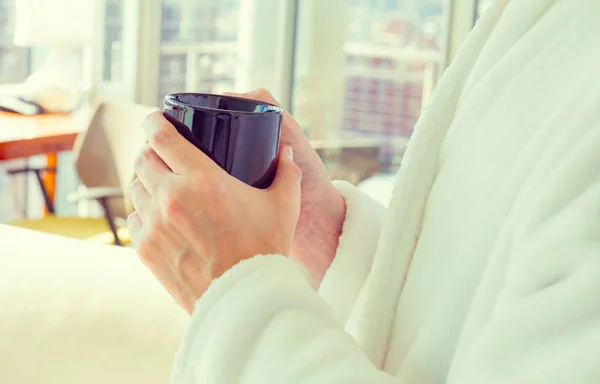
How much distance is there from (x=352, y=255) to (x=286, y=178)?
187 mm

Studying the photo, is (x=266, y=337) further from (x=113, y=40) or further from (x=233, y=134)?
(x=113, y=40)

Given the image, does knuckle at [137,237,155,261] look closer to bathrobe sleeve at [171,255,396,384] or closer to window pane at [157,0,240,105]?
bathrobe sleeve at [171,255,396,384]

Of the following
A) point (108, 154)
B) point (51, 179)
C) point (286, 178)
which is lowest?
point (51, 179)

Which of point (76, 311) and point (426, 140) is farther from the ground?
point (426, 140)

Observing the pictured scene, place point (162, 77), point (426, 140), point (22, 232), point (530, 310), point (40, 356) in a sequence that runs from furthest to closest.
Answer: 1. point (162, 77)
2. point (22, 232)
3. point (40, 356)
4. point (426, 140)
5. point (530, 310)

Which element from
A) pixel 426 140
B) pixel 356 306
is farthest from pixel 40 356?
pixel 426 140

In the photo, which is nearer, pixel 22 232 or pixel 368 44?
pixel 22 232

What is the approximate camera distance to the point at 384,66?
3926mm

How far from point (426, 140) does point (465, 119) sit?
5 cm

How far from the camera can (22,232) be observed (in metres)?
1.01

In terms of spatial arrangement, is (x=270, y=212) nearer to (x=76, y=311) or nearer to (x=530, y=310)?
(x=530, y=310)

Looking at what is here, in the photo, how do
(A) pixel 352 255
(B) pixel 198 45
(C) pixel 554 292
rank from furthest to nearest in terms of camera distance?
(B) pixel 198 45
(A) pixel 352 255
(C) pixel 554 292

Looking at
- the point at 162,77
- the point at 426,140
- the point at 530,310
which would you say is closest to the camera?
the point at 530,310

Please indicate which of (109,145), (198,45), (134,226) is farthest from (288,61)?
(134,226)
